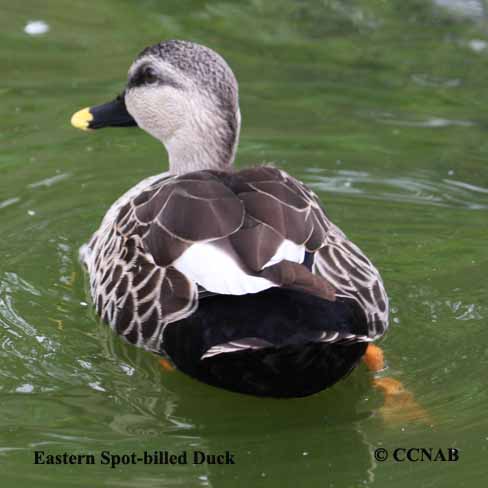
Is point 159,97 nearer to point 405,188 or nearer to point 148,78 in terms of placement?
point 148,78

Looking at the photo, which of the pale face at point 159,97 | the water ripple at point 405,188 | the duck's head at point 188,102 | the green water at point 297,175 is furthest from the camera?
the water ripple at point 405,188

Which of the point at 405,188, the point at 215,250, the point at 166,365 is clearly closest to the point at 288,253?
the point at 215,250

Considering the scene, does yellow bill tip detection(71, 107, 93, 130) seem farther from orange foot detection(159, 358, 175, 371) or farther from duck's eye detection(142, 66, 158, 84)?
orange foot detection(159, 358, 175, 371)

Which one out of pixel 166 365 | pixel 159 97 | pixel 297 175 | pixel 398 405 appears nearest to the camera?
pixel 398 405

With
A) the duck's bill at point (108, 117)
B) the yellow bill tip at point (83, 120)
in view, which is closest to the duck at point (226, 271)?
the duck's bill at point (108, 117)

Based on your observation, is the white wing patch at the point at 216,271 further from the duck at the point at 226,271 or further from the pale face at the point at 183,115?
the pale face at the point at 183,115

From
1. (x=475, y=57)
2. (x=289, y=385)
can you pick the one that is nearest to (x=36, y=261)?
(x=289, y=385)

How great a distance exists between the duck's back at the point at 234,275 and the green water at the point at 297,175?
33cm

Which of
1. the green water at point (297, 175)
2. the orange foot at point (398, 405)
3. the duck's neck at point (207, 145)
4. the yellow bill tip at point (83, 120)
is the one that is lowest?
the green water at point (297, 175)

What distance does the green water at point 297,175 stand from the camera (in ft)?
16.9

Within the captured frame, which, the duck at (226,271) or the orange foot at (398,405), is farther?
the orange foot at (398,405)

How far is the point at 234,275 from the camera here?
4.93m

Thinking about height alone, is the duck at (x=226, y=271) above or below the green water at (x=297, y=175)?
above

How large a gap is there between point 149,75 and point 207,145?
0.53 m
